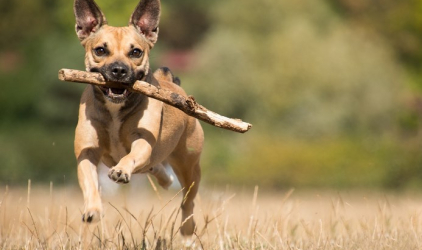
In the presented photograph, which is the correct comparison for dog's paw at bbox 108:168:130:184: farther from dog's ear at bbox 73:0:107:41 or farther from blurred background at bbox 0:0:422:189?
blurred background at bbox 0:0:422:189

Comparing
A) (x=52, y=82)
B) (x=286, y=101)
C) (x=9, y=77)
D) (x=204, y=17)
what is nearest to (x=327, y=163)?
(x=286, y=101)

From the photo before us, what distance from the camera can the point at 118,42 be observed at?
8.34 meters

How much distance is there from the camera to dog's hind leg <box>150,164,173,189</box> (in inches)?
392

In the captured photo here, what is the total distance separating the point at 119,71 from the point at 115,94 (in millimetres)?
247

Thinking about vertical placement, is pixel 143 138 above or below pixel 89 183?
above

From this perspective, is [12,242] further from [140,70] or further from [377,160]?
[377,160]

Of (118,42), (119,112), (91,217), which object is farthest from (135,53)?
(91,217)

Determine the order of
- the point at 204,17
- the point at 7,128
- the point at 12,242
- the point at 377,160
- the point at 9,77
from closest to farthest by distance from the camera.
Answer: the point at 12,242
the point at 377,160
the point at 7,128
the point at 9,77
the point at 204,17

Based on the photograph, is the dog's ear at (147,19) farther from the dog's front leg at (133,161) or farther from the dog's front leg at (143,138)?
the dog's front leg at (133,161)

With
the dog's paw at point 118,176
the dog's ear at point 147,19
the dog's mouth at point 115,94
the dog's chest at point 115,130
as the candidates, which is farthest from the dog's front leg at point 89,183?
the dog's ear at point 147,19

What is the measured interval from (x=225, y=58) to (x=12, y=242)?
32.3 meters

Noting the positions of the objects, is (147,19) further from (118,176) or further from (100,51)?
(118,176)

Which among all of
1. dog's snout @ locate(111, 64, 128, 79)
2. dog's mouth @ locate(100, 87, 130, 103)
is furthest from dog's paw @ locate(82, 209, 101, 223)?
dog's snout @ locate(111, 64, 128, 79)

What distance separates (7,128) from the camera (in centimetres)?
4309
